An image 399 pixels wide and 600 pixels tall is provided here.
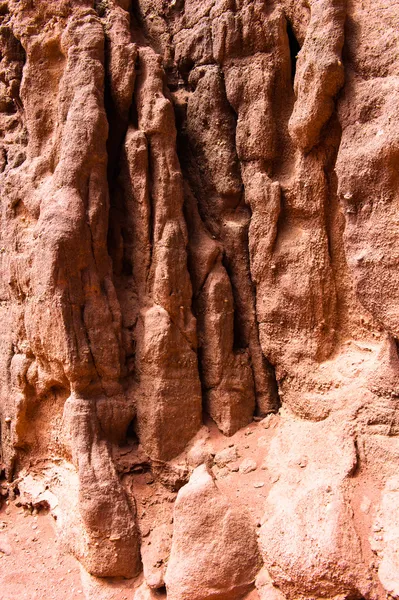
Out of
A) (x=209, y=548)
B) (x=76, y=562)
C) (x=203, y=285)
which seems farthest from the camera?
(x=203, y=285)

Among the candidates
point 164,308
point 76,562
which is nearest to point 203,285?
point 164,308

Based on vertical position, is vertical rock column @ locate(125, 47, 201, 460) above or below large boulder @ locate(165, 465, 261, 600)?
above

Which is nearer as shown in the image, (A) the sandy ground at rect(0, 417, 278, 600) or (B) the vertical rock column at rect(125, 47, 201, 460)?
(A) the sandy ground at rect(0, 417, 278, 600)

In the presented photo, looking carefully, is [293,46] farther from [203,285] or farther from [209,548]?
[209,548]

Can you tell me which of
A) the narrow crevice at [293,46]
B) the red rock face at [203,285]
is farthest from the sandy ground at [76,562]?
the narrow crevice at [293,46]

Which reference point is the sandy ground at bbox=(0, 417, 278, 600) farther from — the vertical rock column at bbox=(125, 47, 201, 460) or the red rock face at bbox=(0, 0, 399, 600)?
the vertical rock column at bbox=(125, 47, 201, 460)

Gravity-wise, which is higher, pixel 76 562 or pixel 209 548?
pixel 209 548

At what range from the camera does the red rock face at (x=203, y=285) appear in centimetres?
308

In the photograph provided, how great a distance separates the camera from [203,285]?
391 centimetres

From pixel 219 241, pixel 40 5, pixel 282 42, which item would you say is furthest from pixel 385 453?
pixel 40 5

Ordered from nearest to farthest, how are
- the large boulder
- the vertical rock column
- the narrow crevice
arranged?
the large boulder, the vertical rock column, the narrow crevice

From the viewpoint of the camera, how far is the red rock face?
308 centimetres

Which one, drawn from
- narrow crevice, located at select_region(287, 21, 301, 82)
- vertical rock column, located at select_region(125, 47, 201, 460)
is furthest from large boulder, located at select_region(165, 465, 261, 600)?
narrow crevice, located at select_region(287, 21, 301, 82)

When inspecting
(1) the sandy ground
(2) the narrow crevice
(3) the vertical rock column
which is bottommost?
(1) the sandy ground
